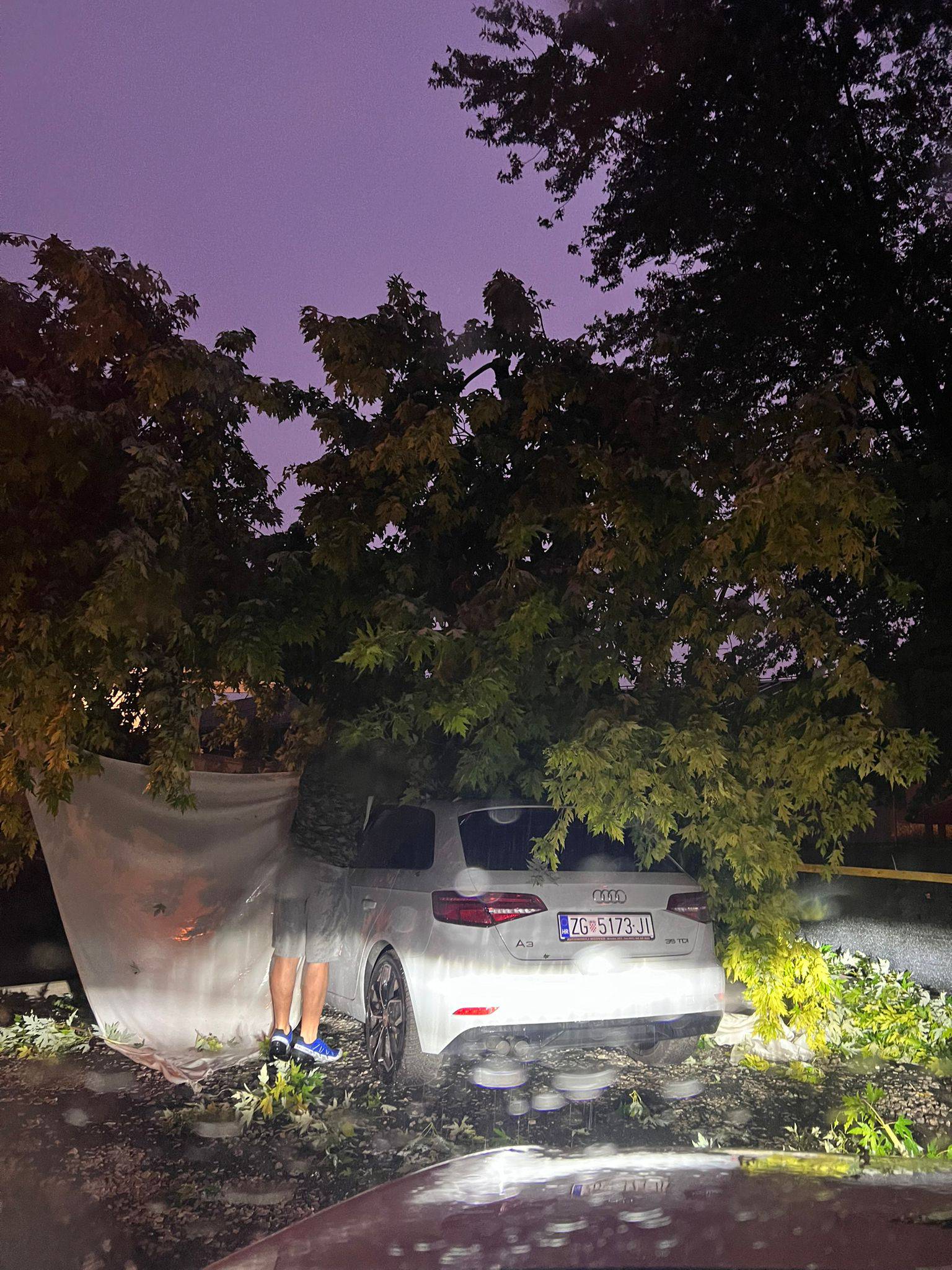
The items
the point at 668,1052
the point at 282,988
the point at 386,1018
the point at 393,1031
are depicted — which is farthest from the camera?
the point at 282,988

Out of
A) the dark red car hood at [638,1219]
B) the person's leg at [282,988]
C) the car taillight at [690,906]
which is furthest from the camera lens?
Result: the person's leg at [282,988]

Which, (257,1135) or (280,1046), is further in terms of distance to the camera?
(280,1046)

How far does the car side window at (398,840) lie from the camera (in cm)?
593

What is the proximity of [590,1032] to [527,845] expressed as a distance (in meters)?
1.00

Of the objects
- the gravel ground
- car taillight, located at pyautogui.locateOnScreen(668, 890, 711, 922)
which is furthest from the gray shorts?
car taillight, located at pyautogui.locateOnScreen(668, 890, 711, 922)

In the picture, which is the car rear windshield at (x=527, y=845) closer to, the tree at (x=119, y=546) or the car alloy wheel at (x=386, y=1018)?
the car alloy wheel at (x=386, y=1018)

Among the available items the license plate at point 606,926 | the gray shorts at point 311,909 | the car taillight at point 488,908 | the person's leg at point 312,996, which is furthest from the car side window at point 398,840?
the license plate at point 606,926

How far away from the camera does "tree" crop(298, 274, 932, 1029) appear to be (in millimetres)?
5789

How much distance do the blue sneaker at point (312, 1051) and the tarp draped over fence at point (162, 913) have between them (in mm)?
363

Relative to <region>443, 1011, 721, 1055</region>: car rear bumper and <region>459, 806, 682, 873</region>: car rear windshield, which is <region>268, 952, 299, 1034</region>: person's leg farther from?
<region>459, 806, 682, 873</region>: car rear windshield

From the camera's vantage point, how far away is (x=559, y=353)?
23.9 feet

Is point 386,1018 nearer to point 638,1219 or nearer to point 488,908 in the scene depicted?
point 488,908

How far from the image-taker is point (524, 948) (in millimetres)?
5336

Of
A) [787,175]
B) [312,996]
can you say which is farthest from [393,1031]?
[787,175]
